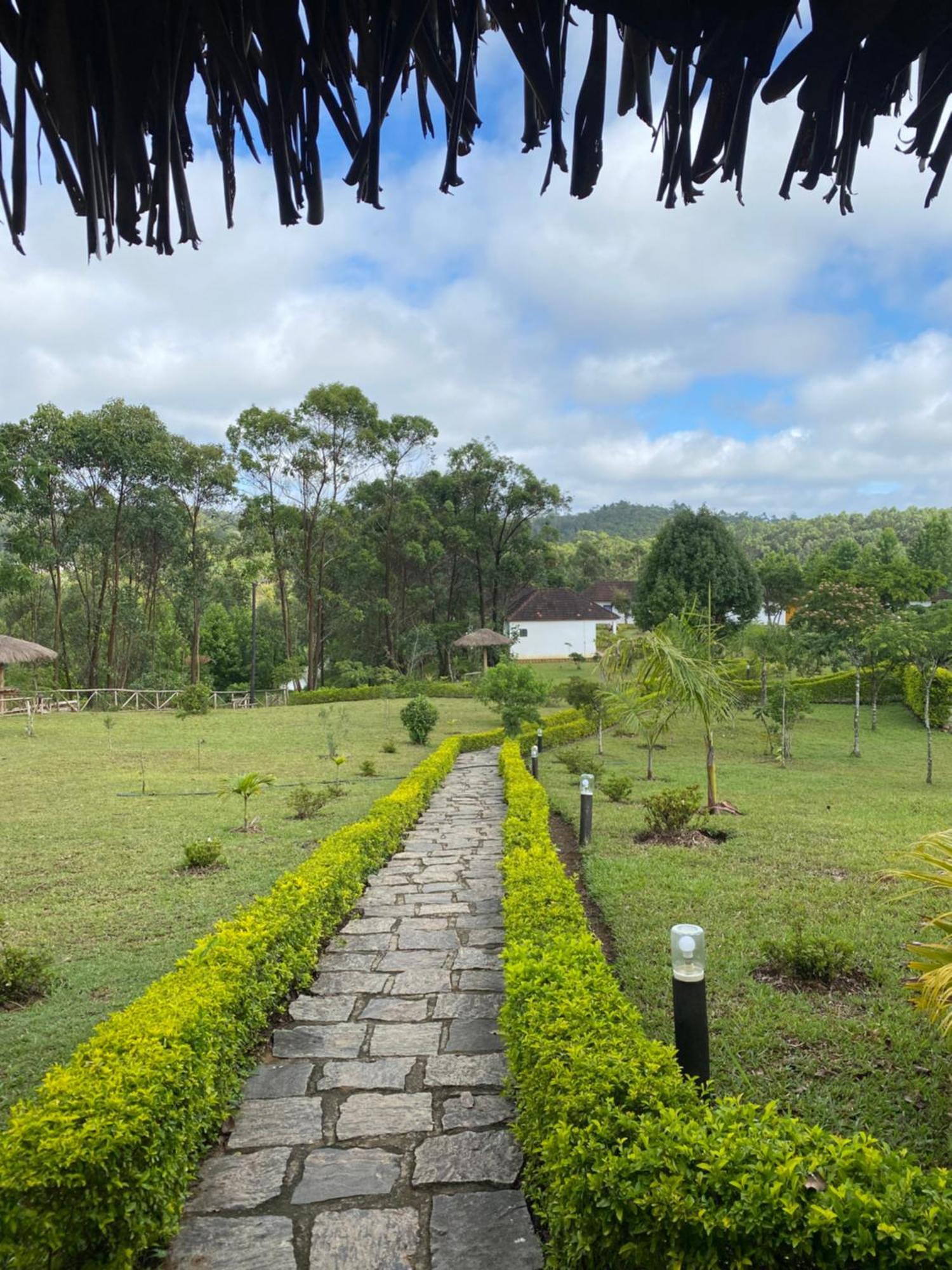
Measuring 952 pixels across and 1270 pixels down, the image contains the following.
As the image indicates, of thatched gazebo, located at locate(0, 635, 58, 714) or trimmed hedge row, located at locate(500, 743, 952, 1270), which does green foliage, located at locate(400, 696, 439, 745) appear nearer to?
thatched gazebo, located at locate(0, 635, 58, 714)

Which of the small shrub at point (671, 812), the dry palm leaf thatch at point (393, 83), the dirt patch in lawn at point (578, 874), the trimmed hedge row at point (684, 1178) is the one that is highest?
the dry palm leaf thatch at point (393, 83)

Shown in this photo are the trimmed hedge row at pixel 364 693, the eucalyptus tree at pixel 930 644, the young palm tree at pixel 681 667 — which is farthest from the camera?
the trimmed hedge row at pixel 364 693

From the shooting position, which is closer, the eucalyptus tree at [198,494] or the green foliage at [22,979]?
the green foliage at [22,979]

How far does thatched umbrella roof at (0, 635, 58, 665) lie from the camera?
24500 millimetres

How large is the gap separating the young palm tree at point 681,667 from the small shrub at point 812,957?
427cm

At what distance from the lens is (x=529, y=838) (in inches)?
256

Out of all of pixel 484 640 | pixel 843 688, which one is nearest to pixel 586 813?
pixel 843 688

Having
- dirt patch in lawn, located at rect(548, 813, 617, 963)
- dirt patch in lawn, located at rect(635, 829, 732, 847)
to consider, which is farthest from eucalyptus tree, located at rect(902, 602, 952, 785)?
dirt patch in lawn, located at rect(548, 813, 617, 963)

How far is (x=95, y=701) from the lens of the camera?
26297mm

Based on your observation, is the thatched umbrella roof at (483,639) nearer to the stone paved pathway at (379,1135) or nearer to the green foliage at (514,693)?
the green foliage at (514,693)

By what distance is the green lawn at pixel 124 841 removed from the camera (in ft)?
14.0

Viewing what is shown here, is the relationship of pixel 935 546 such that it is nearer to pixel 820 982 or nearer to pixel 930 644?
pixel 930 644

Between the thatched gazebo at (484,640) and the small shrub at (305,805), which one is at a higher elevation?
the thatched gazebo at (484,640)

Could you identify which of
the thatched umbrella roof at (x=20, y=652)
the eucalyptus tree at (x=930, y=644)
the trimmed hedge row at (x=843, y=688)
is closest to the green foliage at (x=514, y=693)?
the eucalyptus tree at (x=930, y=644)
